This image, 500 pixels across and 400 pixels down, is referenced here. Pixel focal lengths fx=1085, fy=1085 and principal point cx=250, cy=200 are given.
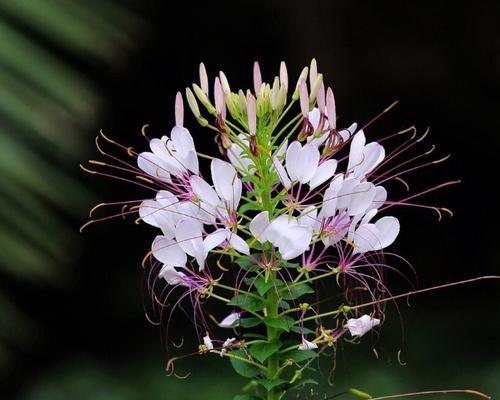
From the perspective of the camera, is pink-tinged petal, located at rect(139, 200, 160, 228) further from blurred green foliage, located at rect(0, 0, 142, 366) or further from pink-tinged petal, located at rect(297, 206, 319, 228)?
blurred green foliage, located at rect(0, 0, 142, 366)

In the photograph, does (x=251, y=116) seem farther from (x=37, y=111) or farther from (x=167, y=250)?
(x=37, y=111)

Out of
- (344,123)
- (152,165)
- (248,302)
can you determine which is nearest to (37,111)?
(152,165)

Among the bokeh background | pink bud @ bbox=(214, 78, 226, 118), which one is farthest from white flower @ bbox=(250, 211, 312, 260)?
the bokeh background

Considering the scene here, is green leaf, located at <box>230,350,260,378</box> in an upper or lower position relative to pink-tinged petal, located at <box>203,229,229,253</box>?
lower

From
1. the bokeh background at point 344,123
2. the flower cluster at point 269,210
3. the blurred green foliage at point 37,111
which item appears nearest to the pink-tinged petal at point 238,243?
the flower cluster at point 269,210

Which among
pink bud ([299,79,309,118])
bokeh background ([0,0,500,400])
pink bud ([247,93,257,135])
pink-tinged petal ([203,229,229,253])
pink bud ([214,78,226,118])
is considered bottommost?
bokeh background ([0,0,500,400])

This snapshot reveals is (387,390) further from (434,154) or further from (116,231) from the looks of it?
(116,231)
